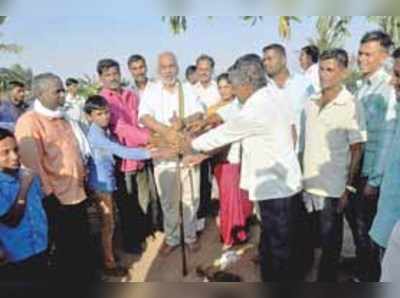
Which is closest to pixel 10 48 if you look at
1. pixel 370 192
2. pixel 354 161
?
pixel 354 161

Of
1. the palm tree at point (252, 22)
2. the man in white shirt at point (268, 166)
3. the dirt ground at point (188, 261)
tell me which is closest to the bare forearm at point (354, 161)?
the man in white shirt at point (268, 166)

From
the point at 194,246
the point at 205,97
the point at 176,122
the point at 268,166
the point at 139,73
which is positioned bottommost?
the point at 194,246

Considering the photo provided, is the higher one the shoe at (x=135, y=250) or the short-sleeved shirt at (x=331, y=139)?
the short-sleeved shirt at (x=331, y=139)

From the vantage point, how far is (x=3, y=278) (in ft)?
8.70

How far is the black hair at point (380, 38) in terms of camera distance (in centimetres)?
257

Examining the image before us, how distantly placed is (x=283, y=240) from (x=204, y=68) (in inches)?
33.3

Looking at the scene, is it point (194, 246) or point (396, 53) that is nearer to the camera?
point (396, 53)

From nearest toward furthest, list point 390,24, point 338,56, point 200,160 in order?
point 390,24
point 338,56
point 200,160

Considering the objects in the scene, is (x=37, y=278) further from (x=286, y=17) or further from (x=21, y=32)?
(x=286, y=17)

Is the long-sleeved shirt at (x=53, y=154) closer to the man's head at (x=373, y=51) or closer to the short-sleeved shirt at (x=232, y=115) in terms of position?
the short-sleeved shirt at (x=232, y=115)

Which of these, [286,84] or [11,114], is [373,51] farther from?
[11,114]

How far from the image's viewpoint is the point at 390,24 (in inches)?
99.4

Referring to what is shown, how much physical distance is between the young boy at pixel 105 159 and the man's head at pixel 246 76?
16.6 inches

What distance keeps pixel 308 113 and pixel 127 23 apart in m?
0.86
